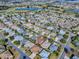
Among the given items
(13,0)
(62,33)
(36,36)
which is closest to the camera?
(36,36)

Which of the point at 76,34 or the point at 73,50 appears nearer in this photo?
the point at 73,50

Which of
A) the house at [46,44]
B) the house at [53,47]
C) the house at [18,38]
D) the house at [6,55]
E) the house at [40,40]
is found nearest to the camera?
the house at [6,55]

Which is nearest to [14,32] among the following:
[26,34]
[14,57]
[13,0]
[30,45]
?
[26,34]

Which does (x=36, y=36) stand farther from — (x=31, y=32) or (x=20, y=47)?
(x=20, y=47)

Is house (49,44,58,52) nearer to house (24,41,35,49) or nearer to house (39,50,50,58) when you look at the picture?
house (39,50,50,58)

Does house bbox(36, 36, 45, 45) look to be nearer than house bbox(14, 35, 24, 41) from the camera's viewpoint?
Yes

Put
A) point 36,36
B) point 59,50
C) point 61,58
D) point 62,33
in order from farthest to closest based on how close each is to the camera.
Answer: point 62,33 → point 36,36 → point 59,50 → point 61,58

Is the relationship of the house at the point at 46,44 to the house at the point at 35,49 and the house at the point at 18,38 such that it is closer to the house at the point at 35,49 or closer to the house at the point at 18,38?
the house at the point at 35,49

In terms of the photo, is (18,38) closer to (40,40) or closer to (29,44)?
(29,44)

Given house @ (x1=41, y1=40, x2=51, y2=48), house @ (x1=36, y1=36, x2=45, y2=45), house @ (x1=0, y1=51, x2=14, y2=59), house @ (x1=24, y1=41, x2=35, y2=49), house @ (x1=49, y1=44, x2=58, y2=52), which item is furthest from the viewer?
house @ (x1=36, y1=36, x2=45, y2=45)

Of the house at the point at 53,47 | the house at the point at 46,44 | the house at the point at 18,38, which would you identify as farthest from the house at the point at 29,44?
the house at the point at 53,47

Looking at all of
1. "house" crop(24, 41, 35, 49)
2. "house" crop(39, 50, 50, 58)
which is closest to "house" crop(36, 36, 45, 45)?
"house" crop(24, 41, 35, 49)
